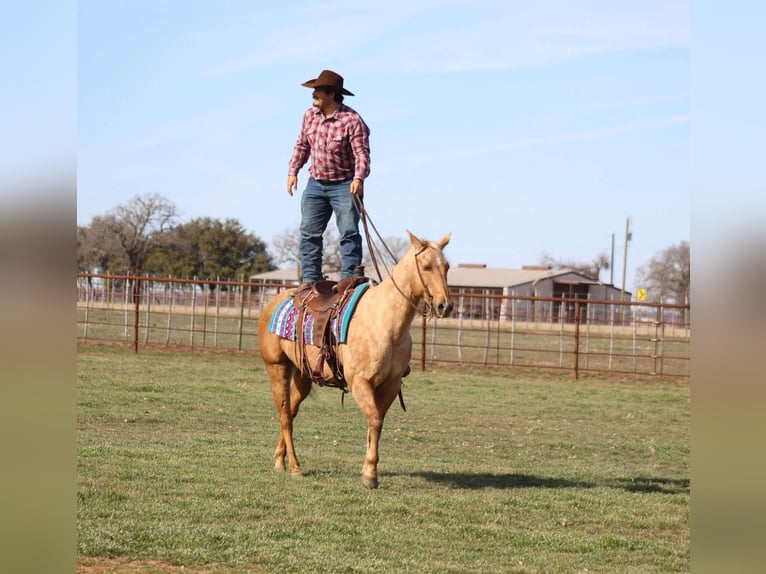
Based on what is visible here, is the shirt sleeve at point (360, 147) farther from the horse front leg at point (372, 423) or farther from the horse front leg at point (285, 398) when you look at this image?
the horse front leg at point (285, 398)

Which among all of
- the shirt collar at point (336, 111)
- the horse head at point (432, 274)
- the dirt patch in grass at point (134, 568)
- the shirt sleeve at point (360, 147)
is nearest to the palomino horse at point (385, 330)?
the horse head at point (432, 274)

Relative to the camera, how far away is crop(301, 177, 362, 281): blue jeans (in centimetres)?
864

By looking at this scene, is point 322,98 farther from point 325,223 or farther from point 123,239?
point 123,239

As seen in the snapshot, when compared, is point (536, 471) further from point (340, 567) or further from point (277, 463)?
point (340, 567)

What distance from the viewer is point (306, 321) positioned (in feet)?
28.0

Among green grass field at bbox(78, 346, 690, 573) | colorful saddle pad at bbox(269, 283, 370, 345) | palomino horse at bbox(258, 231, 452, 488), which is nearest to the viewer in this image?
green grass field at bbox(78, 346, 690, 573)

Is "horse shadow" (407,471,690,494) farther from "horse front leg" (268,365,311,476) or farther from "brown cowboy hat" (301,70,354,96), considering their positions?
"brown cowboy hat" (301,70,354,96)

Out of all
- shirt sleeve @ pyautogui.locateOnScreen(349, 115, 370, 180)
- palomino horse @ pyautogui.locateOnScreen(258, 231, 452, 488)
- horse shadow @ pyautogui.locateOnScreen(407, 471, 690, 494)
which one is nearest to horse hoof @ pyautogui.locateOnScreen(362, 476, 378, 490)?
palomino horse @ pyautogui.locateOnScreen(258, 231, 452, 488)

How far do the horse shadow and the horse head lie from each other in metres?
1.90

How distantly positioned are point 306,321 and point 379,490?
5.68ft

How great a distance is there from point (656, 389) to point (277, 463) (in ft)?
48.6

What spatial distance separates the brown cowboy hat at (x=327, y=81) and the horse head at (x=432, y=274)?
1.78 meters

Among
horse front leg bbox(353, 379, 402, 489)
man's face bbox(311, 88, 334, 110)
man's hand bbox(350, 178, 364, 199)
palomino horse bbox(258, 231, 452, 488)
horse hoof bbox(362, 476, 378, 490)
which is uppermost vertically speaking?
man's face bbox(311, 88, 334, 110)
